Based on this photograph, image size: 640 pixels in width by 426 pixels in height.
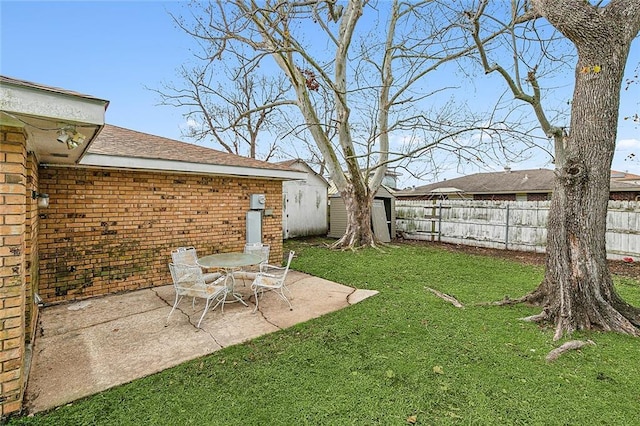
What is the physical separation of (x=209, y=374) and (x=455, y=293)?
440cm

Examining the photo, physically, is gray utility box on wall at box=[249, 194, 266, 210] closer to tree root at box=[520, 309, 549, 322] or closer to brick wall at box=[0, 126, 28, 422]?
brick wall at box=[0, 126, 28, 422]

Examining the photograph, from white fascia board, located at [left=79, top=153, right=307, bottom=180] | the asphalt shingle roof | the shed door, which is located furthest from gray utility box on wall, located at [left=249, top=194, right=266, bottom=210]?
the shed door

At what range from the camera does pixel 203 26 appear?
711 cm

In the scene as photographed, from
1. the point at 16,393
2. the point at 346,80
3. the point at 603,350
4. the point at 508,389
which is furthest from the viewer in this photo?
the point at 346,80

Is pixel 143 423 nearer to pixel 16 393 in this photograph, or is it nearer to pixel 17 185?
pixel 16 393

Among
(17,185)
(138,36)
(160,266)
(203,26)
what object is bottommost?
(160,266)

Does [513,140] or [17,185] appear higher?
[513,140]

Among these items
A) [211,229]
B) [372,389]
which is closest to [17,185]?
[372,389]

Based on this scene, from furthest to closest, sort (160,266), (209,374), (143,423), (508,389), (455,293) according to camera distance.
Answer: (160,266)
(455,293)
(209,374)
(508,389)
(143,423)

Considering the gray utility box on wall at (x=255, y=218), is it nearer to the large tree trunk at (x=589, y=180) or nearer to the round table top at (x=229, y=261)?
the round table top at (x=229, y=261)

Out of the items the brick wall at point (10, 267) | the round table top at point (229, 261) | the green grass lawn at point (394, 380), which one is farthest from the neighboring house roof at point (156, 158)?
the green grass lawn at point (394, 380)

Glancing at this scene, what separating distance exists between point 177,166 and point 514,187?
18.5 m

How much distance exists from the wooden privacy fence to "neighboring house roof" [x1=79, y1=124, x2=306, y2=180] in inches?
288

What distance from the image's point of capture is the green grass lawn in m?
2.35
